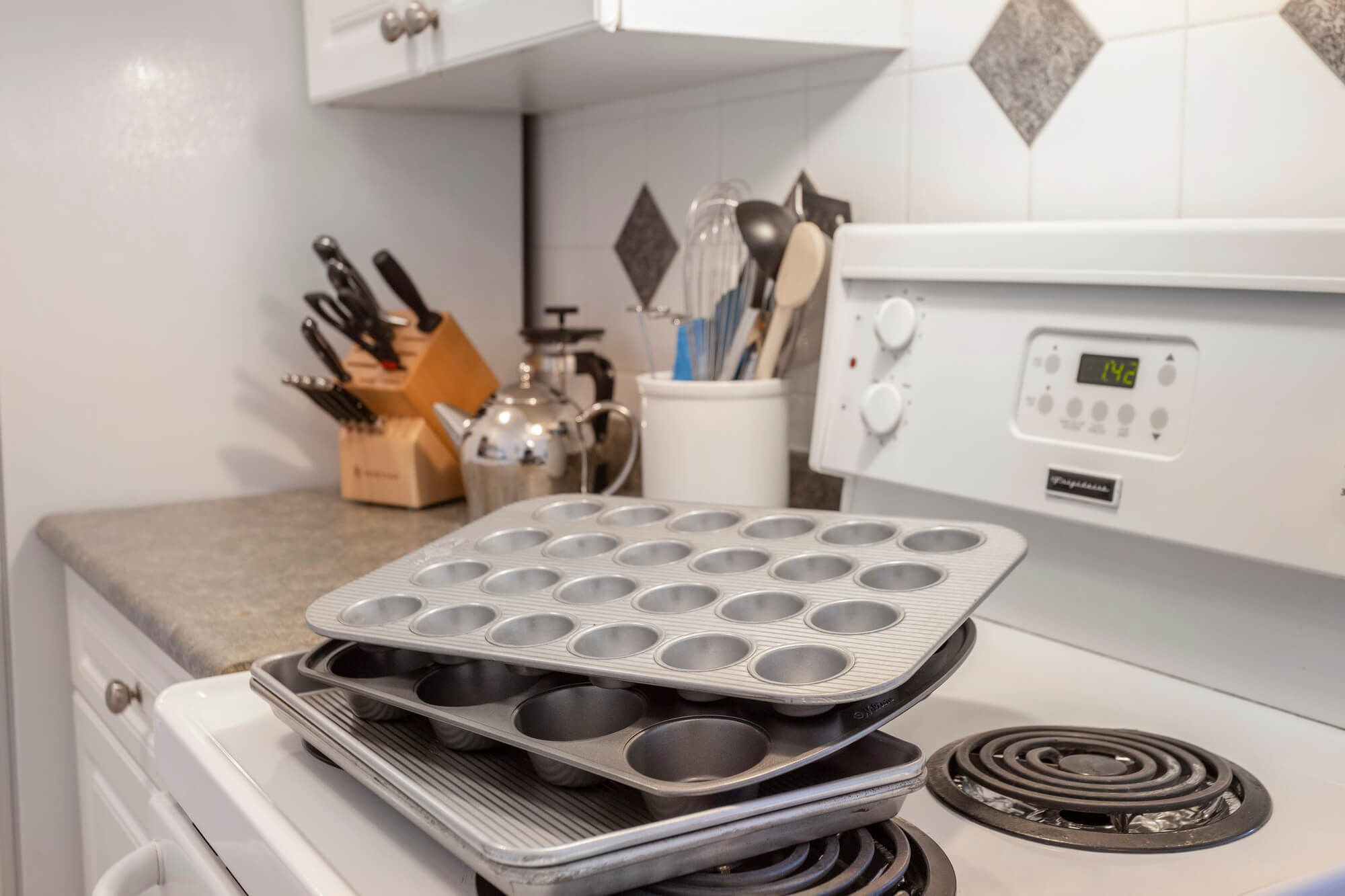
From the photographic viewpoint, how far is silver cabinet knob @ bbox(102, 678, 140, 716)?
1149mm

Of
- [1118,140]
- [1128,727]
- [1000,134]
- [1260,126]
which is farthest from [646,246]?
[1128,727]

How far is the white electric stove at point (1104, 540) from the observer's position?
0.58 m

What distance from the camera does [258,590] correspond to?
107 cm

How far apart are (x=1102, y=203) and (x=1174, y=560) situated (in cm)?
29

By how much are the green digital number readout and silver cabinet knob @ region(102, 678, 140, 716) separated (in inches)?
36.6

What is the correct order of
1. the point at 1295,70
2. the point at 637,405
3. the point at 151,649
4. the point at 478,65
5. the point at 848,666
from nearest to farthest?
the point at 848,666 → the point at 1295,70 → the point at 151,649 → the point at 478,65 → the point at 637,405

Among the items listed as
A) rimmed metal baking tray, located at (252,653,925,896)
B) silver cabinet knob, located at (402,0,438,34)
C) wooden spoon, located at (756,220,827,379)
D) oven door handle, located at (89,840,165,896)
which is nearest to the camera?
rimmed metal baking tray, located at (252,653,925,896)

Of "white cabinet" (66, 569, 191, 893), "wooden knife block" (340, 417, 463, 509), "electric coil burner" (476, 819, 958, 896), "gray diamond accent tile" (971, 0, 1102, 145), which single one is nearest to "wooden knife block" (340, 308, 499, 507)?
"wooden knife block" (340, 417, 463, 509)

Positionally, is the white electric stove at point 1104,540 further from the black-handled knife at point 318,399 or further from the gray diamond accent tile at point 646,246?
the black-handled knife at point 318,399

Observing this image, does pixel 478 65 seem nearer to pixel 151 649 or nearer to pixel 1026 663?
pixel 151 649

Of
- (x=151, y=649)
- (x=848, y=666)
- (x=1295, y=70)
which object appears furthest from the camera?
(x=151, y=649)

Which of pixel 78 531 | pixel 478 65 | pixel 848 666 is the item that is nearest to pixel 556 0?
pixel 478 65

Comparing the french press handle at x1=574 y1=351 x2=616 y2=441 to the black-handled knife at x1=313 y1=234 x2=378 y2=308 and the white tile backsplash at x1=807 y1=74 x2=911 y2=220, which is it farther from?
the white tile backsplash at x1=807 y1=74 x2=911 y2=220

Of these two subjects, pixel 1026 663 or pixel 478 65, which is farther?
pixel 478 65
